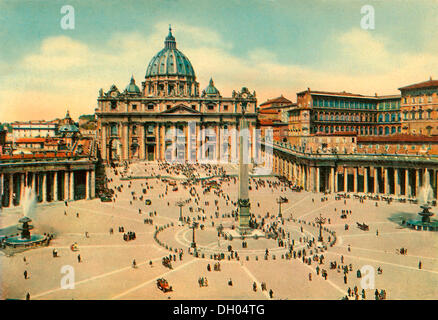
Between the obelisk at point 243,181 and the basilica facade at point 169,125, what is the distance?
2679 inches

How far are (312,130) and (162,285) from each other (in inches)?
2849

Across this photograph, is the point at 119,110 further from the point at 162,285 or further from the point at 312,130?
the point at 162,285

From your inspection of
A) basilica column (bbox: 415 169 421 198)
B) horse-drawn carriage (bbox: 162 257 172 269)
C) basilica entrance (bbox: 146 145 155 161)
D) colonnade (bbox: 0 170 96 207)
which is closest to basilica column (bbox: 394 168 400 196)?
basilica column (bbox: 415 169 421 198)

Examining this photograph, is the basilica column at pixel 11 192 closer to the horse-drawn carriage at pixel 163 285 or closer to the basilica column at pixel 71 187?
the basilica column at pixel 71 187

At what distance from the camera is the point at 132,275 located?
28.1 meters

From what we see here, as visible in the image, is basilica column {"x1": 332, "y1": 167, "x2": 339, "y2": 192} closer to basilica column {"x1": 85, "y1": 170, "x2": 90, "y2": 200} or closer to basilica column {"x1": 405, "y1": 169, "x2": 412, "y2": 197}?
basilica column {"x1": 405, "y1": 169, "x2": 412, "y2": 197}

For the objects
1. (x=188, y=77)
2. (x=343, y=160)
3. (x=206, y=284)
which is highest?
(x=188, y=77)

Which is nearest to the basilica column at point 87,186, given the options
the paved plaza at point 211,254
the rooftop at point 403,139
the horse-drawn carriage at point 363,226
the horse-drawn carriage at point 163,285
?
the paved plaza at point 211,254

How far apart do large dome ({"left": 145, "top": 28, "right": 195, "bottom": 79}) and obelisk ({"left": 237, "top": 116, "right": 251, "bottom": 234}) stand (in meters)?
100.0

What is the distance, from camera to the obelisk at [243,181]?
127 feet

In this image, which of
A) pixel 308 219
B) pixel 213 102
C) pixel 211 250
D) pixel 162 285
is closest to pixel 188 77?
pixel 213 102

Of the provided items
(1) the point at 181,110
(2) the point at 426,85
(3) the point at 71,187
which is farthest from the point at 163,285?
(1) the point at 181,110

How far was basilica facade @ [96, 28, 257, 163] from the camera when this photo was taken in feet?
349
